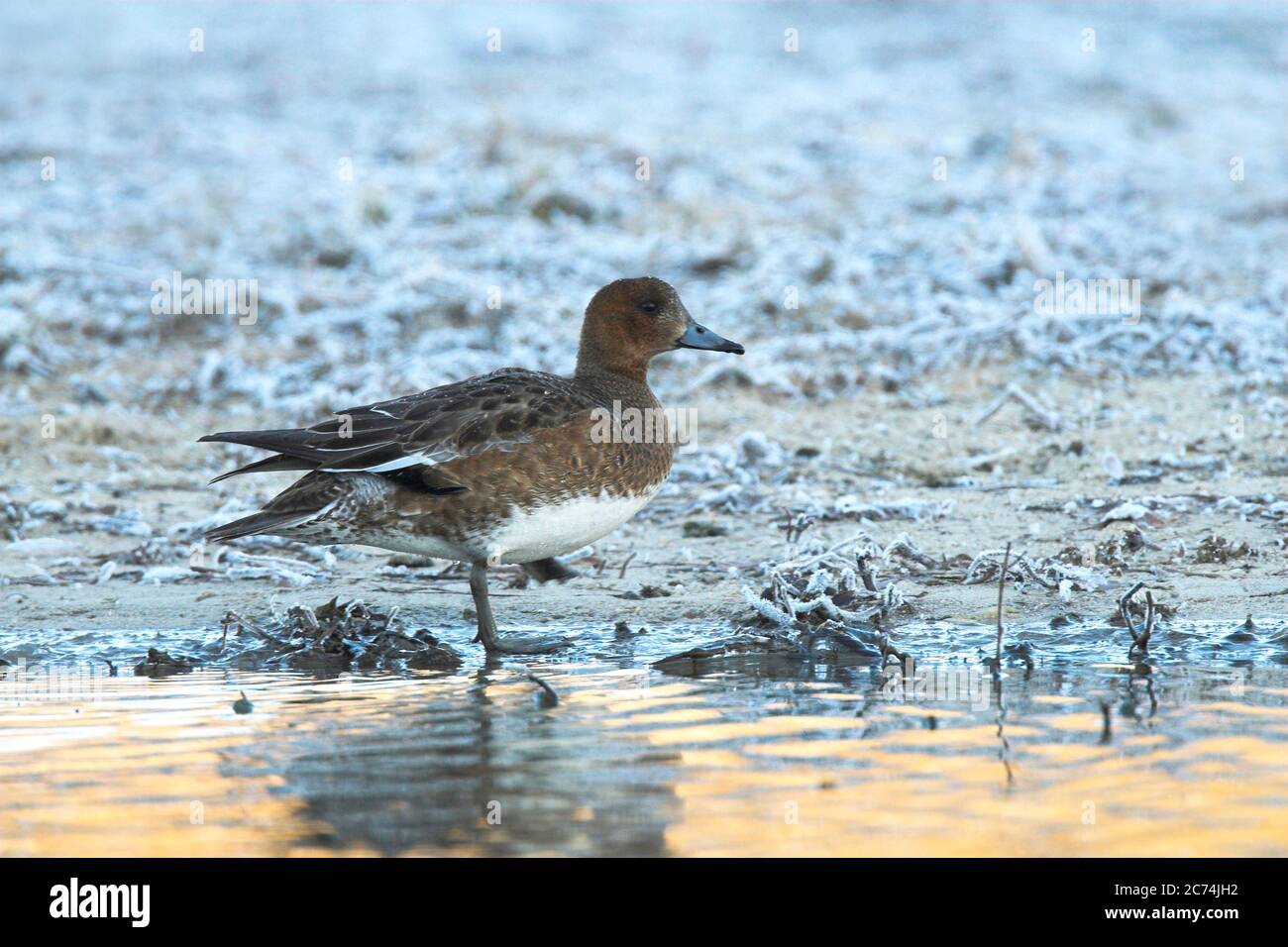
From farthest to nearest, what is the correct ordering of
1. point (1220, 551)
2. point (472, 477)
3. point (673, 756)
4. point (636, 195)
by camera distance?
point (636, 195) → point (1220, 551) → point (472, 477) → point (673, 756)

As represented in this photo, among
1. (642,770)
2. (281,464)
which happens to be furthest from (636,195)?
(642,770)

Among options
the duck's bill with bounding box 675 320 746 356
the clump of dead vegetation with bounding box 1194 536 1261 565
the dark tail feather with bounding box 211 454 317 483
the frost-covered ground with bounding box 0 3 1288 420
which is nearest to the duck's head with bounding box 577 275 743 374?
the duck's bill with bounding box 675 320 746 356

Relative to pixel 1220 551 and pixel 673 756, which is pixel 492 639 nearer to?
pixel 673 756

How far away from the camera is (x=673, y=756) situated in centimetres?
477

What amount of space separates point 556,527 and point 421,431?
23.8 inches

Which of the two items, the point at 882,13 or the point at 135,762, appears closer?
the point at 135,762

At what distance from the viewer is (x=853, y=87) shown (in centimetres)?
1741

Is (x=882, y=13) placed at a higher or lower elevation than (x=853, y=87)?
higher

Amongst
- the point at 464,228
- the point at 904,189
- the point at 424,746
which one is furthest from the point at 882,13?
the point at 424,746

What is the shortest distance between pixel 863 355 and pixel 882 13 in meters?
12.1

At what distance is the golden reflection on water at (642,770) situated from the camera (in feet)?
13.3

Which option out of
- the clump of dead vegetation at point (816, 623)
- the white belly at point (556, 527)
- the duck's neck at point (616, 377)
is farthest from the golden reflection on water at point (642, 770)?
the duck's neck at point (616, 377)
